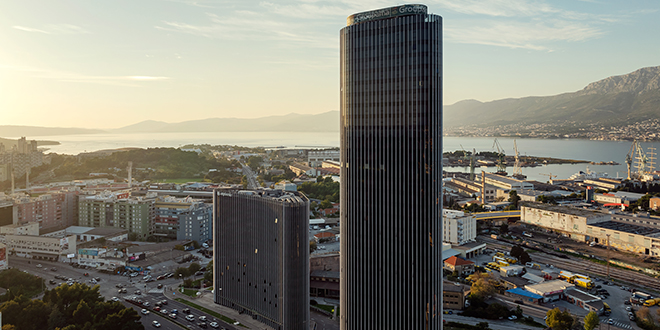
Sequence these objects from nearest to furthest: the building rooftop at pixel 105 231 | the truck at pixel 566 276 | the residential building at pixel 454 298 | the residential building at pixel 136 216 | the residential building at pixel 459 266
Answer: the residential building at pixel 454 298, the truck at pixel 566 276, the residential building at pixel 459 266, the building rooftop at pixel 105 231, the residential building at pixel 136 216

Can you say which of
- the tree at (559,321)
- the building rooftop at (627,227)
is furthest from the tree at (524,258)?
the tree at (559,321)

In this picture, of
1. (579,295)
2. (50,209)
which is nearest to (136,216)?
(50,209)

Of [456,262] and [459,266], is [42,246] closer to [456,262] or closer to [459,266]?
[456,262]

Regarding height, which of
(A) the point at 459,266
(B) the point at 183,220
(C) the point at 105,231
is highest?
(B) the point at 183,220

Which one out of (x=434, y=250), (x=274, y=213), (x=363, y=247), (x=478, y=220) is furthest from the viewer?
(x=478, y=220)

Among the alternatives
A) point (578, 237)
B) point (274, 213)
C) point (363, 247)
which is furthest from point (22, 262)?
point (578, 237)

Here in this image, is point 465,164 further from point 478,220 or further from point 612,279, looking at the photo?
point 612,279

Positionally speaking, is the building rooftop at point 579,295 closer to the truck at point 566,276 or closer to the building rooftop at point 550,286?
the building rooftop at point 550,286
